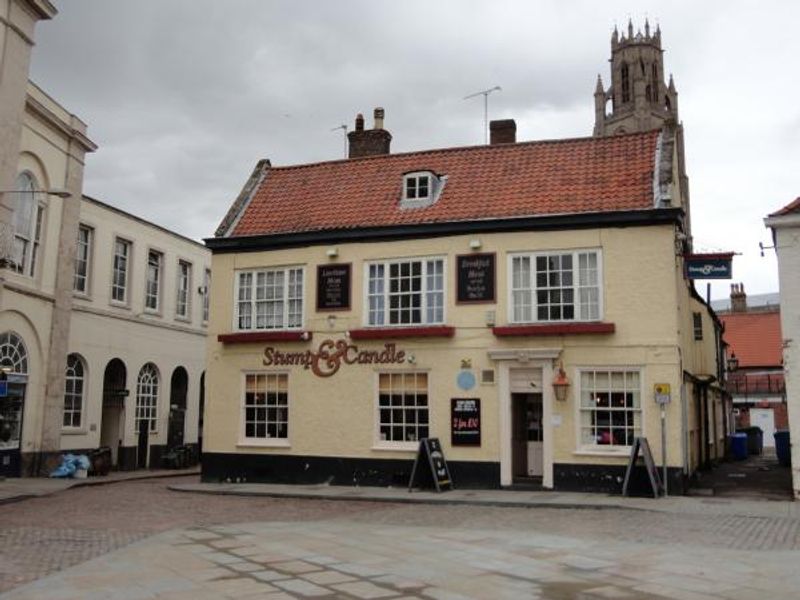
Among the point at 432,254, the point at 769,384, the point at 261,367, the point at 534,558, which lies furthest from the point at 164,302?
the point at 769,384

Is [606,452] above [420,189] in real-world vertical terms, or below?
below

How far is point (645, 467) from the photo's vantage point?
16625 mm

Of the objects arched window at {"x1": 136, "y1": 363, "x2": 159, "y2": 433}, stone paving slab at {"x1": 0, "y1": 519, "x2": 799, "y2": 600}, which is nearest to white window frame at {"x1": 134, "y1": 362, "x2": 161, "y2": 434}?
arched window at {"x1": 136, "y1": 363, "x2": 159, "y2": 433}

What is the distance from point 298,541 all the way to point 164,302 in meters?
20.3

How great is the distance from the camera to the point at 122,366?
1087 inches

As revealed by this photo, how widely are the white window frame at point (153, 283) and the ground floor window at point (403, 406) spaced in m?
13.0

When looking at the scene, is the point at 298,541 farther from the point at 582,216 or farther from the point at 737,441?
the point at 737,441

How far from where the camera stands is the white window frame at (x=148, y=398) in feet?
93.6

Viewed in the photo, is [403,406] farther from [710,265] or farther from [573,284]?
[710,265]

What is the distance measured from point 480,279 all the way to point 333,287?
12.8ft

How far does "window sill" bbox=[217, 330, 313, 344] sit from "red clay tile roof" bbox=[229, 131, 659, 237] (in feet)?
9.09

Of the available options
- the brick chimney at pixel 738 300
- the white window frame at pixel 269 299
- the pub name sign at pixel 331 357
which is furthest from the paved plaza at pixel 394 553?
the brick chimney at pixel 738 300

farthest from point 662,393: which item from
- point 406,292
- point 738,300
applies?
point 738,300

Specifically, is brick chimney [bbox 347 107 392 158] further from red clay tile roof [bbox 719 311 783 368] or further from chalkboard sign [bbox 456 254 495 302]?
red clay tile roof [bbox 719 311 783 368]
